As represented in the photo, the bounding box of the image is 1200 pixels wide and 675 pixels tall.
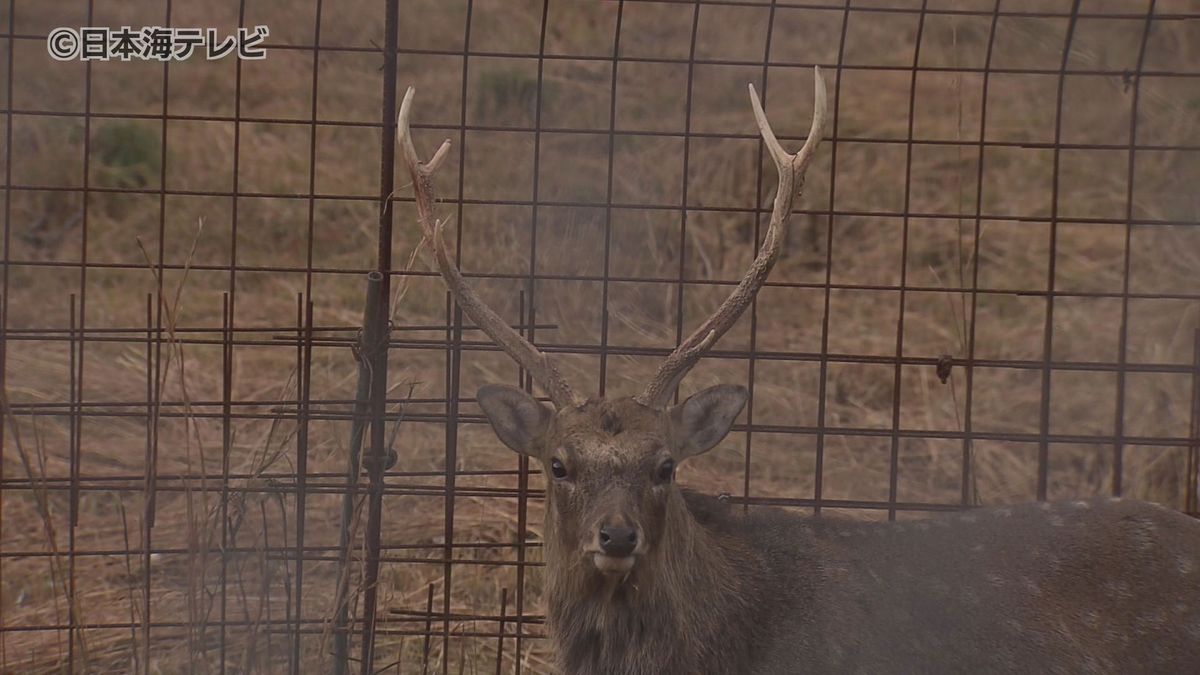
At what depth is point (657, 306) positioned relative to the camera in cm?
1012

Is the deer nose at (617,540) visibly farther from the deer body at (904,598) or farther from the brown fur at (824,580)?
the deer body at (904,598)

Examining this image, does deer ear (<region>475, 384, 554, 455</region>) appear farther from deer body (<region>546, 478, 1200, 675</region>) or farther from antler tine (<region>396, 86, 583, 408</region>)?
deer body (<region>546, 478, 1200, 675</region>)

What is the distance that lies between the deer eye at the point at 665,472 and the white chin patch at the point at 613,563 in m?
0.29

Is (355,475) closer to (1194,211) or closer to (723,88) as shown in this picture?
(1194,211)

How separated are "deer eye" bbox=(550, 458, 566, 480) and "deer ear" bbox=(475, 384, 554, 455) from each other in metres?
0.24

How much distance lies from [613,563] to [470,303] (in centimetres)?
107

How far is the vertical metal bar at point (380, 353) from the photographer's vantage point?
219 inches

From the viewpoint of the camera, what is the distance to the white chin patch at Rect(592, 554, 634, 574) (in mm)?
4305

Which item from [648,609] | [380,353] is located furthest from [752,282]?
[380,353]

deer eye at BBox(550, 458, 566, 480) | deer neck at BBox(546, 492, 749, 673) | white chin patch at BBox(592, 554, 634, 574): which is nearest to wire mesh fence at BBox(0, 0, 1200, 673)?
deer neck at BBox(546, 492, 749, 673)

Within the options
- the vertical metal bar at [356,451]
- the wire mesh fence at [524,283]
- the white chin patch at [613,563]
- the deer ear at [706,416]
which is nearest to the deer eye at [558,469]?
the white chin patch at [613,563]

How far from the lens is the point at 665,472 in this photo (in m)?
4.54

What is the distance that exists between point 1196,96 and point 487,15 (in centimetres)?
557

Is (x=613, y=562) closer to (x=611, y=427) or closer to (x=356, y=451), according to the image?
(x=611, y=427)
